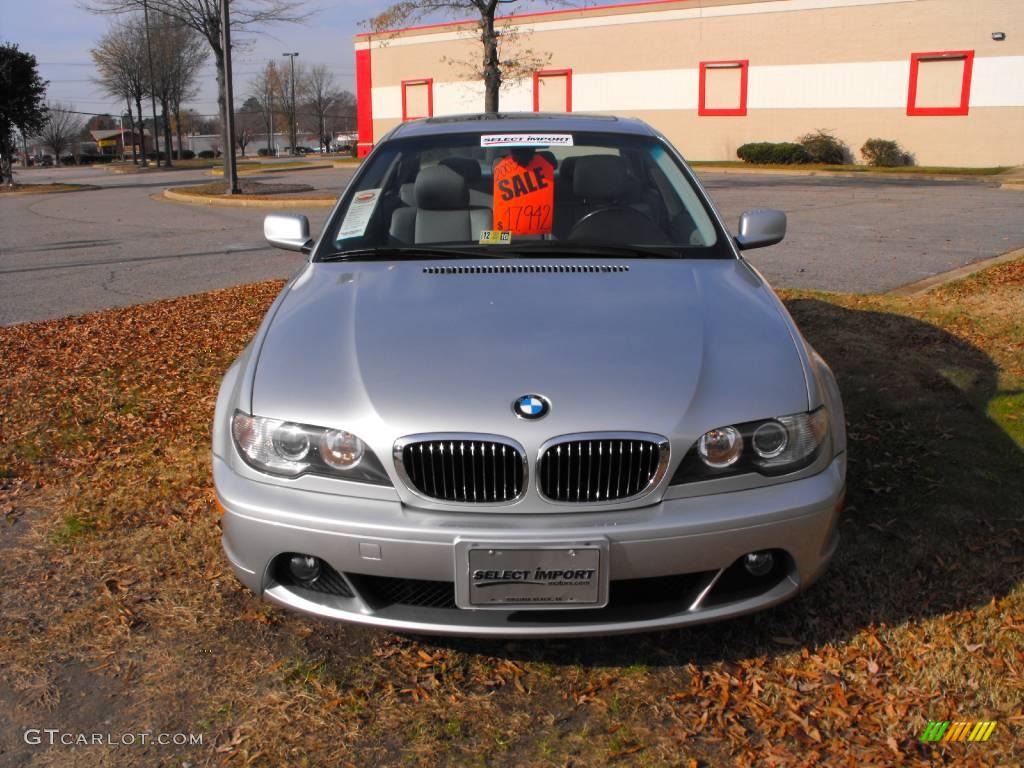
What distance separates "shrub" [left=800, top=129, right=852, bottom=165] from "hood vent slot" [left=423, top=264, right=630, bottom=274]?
2952cm

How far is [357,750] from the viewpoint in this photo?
2488 mm

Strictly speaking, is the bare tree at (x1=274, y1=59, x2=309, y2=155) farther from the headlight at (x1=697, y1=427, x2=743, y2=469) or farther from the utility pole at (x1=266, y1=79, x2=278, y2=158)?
the headlight at (x1=697, y1=427, x2=743, y2=469)

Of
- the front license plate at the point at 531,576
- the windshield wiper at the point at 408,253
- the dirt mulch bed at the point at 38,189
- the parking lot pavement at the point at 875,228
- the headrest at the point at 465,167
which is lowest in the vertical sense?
the front license plate at the point at 531,576

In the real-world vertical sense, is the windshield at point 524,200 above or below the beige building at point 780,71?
below

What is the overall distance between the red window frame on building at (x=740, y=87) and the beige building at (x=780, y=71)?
40 mm

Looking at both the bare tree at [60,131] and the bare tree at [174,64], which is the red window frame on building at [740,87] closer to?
the bare tree at [174,64]

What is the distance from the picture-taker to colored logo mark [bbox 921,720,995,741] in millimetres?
2504

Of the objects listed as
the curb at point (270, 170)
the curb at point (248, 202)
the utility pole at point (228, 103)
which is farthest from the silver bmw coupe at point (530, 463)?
the curb at point (270, 170)

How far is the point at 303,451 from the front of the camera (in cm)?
260

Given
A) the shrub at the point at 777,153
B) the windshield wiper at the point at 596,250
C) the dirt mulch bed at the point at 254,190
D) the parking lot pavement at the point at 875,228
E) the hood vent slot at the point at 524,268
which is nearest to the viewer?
the hood vent slot at the point at 524,268

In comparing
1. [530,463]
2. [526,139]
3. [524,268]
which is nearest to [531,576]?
[530,463]

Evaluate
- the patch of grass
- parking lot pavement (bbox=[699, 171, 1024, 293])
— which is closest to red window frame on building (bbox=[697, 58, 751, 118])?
parking lot pavement (bbox=[699, 171, 1024, 293])

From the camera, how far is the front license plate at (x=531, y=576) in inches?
94.3

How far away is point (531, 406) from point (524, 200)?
1591 mm
